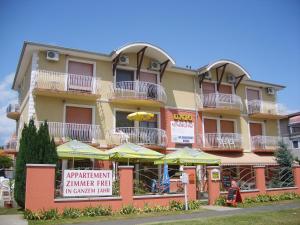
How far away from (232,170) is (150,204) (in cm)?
1412

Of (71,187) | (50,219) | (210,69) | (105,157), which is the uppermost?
(210,69)

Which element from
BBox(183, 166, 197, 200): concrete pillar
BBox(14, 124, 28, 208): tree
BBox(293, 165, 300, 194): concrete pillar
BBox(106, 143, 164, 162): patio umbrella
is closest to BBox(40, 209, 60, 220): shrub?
BBox(14, 124, 28, 208): tree

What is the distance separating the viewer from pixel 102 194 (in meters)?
14.9

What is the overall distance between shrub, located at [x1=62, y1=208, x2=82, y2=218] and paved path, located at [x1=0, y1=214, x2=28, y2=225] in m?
1.62

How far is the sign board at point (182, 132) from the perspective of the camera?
26016mm

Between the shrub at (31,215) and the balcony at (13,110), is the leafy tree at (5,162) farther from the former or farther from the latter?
the shrub at (31,215)

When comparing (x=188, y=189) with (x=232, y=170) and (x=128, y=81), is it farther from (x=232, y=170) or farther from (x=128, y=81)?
(x=232, y=170)

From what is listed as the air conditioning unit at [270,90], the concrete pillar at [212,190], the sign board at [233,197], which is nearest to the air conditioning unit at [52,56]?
the concrete pillar at [212,190]

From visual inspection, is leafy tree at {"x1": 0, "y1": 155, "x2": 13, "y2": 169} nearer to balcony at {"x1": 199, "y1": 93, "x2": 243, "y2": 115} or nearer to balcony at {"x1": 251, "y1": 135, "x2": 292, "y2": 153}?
balcony at {"x1": 199, "y1": 93, "x2": 243, "y2": 115}

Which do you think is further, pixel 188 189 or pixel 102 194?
pixel 188 189

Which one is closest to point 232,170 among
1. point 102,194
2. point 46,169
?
point 102,194

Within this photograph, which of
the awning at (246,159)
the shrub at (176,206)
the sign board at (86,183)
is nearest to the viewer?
the sign board at (86,183)

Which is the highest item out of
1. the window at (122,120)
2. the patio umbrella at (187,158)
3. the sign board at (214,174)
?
the window at (122,120)

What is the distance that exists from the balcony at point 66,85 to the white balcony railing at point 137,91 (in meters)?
1.51
